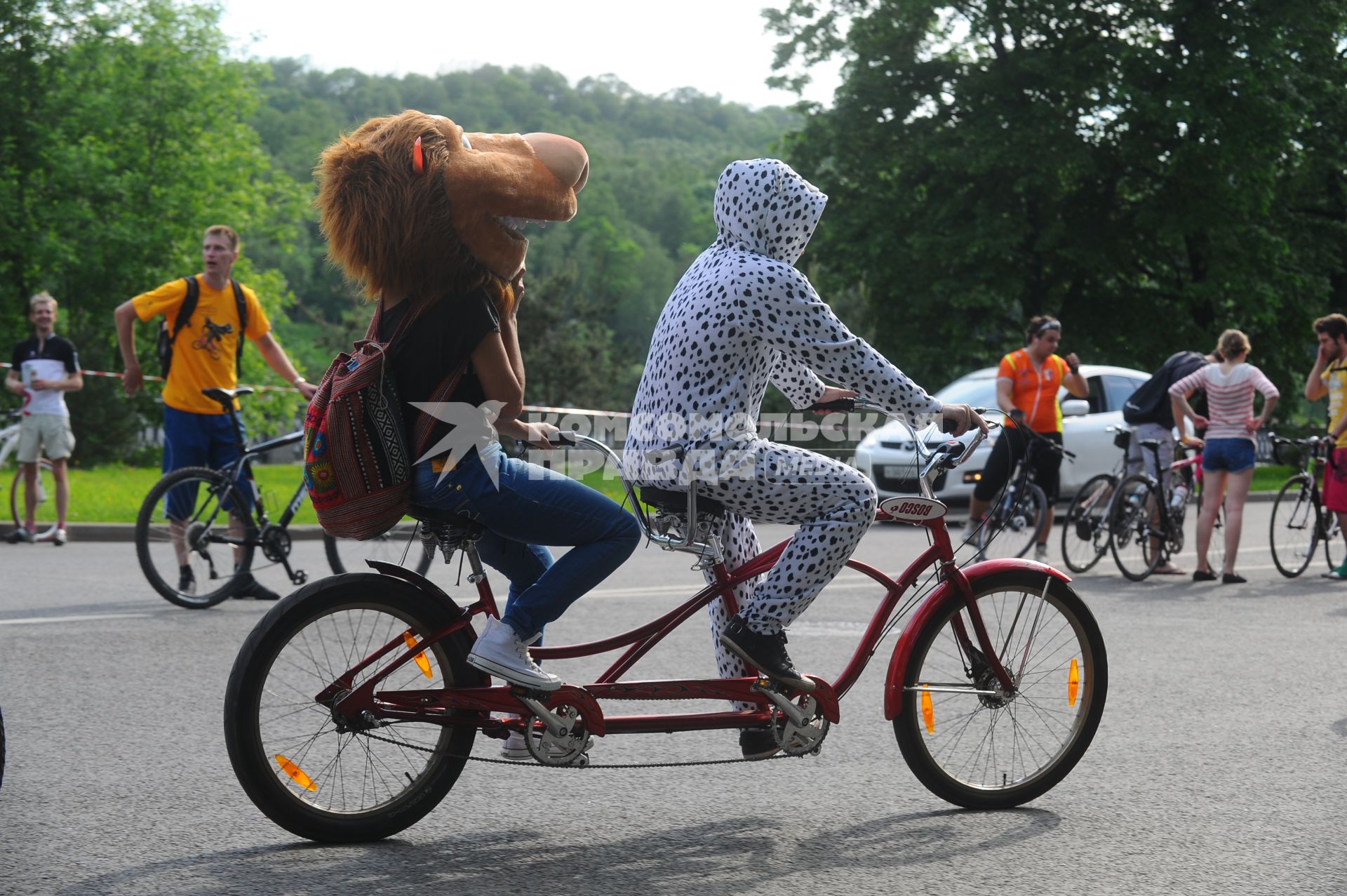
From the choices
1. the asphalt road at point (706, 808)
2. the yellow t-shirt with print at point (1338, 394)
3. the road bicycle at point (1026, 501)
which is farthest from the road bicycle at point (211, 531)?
the yellow t-shirt with print at point (1338, 394)

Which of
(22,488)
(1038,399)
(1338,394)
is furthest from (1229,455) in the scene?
(22,488)

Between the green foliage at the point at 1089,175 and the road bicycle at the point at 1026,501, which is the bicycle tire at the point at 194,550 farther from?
the green foliage at the point at 1089,175

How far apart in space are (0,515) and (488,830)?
429 inches

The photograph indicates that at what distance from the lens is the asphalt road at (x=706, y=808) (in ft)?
12.2

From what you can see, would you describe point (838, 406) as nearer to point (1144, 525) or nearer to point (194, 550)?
point (194, 550)

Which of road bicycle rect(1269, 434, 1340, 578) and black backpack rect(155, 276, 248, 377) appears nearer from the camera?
black backpack rect(155, 276, 248, 377)

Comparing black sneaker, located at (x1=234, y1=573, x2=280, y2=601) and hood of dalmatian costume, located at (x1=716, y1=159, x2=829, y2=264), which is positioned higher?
hood of dalmatian costume, located at (x1=716, y1=159, x2=829, y2=264)

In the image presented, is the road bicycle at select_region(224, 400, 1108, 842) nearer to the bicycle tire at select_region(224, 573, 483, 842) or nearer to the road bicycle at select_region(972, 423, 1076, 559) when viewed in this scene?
the bicycle tire at select_region(224, 573, 483, 842)

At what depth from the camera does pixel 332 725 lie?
3971 millimetres

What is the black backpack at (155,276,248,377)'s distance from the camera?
346 inches

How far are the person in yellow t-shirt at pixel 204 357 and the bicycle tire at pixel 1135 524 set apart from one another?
6.29 m

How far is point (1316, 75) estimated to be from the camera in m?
30.0

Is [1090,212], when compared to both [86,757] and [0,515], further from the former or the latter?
[86,757]

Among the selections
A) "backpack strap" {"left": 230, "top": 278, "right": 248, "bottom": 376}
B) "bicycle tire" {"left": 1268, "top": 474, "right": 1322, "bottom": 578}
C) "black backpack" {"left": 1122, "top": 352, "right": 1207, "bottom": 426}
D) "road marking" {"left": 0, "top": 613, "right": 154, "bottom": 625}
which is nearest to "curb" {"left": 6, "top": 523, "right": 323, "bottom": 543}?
"backpack strap" {"left": 230, "top": 278, "right": 248, "bottom": 376}
